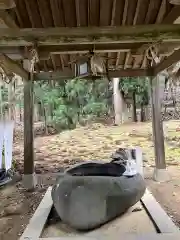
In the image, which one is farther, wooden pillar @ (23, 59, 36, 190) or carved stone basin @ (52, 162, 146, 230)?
wooden pillar @ (23, 59, 36, 190)

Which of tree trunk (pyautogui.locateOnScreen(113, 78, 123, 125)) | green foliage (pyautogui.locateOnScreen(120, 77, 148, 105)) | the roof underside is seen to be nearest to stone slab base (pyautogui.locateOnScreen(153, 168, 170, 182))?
the roof underside

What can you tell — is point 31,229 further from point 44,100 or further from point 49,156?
point 44,100

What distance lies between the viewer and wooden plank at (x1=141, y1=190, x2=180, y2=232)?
280 centimetres

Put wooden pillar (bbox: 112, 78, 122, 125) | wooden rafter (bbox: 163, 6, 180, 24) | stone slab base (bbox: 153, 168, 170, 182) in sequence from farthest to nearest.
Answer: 1. wooden pillar (bbox: 112, 78, 122, 125)
2. stone slab base (bbox: 153, 168, 170, 182)
3. wooden rafter (bbox: 163, 6, 180, 24)

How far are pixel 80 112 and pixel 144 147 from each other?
3346mm

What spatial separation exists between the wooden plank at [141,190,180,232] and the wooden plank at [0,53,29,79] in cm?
253

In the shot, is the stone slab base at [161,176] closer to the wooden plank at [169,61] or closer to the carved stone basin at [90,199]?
the wooden plank at [169,61]

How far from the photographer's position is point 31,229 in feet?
9.55

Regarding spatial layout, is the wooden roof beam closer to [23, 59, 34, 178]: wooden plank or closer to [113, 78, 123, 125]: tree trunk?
[23, 59, 34, 178]: wooden plank

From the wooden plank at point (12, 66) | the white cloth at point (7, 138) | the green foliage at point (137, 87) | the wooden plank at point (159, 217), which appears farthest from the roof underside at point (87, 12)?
the green foliage at point (137, 87)

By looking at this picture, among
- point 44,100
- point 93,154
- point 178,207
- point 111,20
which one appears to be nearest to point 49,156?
point 93,154

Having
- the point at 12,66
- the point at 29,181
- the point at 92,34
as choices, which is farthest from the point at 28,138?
the point at 92,34

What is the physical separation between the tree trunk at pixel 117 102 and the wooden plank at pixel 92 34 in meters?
8.55

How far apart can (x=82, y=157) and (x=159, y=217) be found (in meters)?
4.66
